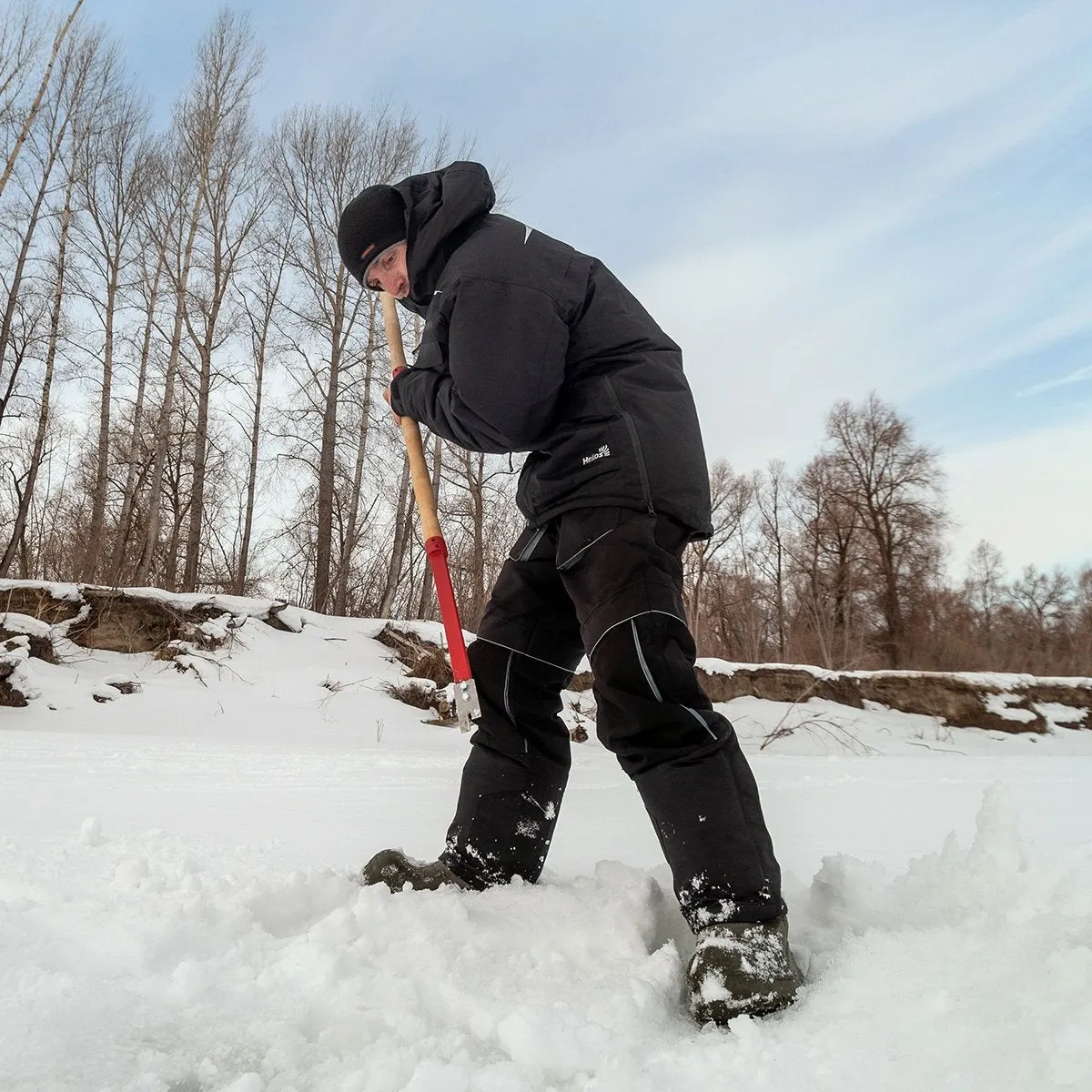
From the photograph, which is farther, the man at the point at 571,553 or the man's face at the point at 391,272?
the man's face at the point at 391,272

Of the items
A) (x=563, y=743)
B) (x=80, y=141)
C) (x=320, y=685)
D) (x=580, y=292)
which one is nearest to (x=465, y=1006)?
(x=563, y=743)

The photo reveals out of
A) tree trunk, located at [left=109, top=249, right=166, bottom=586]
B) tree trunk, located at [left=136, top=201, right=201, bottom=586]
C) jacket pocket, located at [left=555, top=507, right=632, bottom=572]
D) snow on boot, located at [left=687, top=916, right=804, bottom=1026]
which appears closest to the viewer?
snow on boot, located at [left=687, top=916, right=804, bottom=1026]

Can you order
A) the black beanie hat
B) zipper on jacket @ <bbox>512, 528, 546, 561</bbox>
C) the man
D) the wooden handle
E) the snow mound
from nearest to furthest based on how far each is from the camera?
the snow mound, the man, zipper on jacket @ <bbox>512, 528, 546, 561</bbox>, the black beanie hat, the wooden handle

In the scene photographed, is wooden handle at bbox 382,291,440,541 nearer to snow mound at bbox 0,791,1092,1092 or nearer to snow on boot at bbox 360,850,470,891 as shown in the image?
snow on boot at bbox 360,850,470,891

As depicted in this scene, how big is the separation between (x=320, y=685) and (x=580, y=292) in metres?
6.10

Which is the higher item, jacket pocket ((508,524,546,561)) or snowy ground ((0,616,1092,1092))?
jacket pocket ((508,524,546,561))

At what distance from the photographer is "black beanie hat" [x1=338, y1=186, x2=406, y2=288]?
1.67 metres

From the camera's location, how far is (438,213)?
156 centimetres

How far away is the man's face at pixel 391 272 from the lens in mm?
1696

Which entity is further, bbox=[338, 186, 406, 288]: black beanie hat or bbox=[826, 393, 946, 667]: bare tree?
bbox=[826, 393, 946, 667]: bare tree

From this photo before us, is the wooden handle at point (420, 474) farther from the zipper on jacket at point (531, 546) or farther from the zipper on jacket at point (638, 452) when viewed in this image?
the zipper on jacket at point (638, 452)

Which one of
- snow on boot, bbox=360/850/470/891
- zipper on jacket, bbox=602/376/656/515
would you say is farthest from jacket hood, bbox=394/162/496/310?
snow on boot, bbox=360/850/470/891

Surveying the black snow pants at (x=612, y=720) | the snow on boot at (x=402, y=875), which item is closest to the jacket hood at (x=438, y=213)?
the black snow pants at (x=612, y=720)

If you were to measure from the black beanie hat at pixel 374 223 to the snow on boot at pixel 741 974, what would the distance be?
1.50 metres
